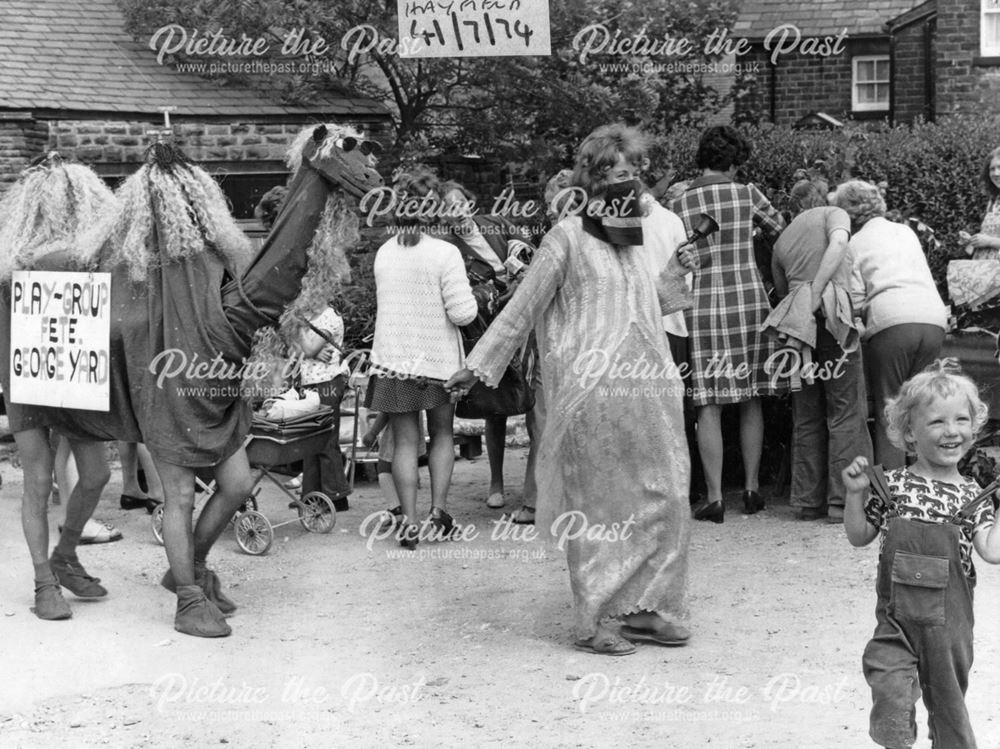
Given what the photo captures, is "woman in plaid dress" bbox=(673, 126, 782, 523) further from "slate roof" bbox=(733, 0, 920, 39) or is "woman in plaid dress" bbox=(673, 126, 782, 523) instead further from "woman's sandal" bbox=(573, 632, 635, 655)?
"slate roof" bbox=(733, 0, 920, 39)

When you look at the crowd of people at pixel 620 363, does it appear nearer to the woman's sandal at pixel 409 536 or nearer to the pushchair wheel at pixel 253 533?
the woman's sandal at pixel 409 536

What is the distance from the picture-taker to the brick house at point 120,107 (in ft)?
49.3

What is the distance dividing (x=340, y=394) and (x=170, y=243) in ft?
8.90

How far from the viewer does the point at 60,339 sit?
24.4 ft

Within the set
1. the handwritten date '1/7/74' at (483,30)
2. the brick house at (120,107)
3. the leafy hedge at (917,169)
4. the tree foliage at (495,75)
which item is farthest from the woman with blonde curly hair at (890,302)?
the brick house at (120,107)

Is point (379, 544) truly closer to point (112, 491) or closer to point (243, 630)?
point (243, 630)

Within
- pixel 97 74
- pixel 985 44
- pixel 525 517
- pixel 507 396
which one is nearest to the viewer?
pixel 507 396

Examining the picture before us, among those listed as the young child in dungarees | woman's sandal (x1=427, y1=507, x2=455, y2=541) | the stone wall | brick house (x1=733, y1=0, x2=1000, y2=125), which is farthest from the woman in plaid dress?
brick house (x1=733, y1=0, x2=1000, y2=125)

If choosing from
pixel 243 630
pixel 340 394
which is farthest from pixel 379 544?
pixel 243 630

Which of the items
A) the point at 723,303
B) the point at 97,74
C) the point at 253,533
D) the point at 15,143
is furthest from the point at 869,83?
the point at 253,533

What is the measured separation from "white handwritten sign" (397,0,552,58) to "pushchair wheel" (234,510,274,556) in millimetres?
4088

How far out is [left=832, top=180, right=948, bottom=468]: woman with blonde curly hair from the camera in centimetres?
884

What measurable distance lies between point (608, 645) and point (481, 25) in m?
5.99

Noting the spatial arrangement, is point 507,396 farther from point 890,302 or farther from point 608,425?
point 608,425
